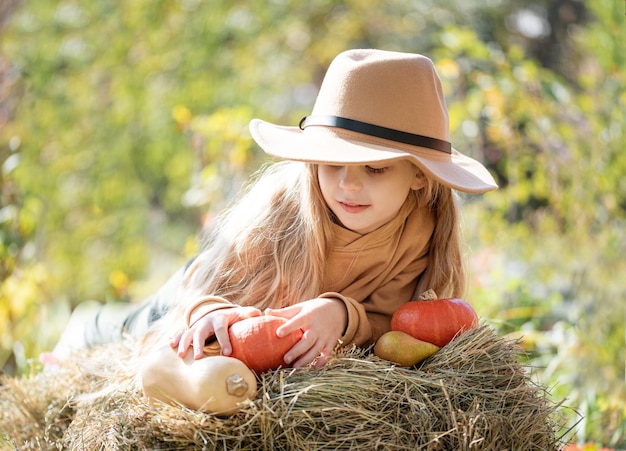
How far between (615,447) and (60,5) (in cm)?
755

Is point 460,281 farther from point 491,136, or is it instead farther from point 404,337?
point 491,136

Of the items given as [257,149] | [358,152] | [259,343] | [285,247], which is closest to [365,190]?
[358,152]

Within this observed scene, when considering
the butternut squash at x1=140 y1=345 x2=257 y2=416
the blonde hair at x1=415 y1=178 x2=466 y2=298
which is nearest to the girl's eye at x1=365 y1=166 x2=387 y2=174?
the blonde hair at x1=415 y1=178 x2=466 y2=298

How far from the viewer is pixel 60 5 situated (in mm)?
8617

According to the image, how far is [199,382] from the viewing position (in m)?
1.81

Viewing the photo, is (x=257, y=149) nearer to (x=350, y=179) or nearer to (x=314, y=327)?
(x=350, y=179)

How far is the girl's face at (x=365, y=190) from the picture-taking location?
2.27 meters

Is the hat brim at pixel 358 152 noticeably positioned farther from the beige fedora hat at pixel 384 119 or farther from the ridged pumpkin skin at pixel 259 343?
the ridged pumpkin skin at pixel 259 343

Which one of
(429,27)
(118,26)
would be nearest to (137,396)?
(118,26)

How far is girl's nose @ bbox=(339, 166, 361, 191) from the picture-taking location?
2.25 meters

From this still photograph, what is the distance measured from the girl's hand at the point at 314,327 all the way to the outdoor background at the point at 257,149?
623mm

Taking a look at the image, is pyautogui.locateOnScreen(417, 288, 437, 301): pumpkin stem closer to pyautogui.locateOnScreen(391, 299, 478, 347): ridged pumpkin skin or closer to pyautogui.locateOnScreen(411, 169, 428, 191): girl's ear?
pyautogui.locateOnScreen(391, 299, 478, 347): ridged pumpkin skin

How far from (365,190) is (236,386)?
756 millimetres

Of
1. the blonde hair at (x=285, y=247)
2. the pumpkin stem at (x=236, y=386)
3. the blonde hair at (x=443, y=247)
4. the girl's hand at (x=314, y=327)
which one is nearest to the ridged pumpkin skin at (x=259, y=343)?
Result: the girl's hand at (x=314, y=327)
